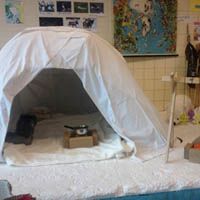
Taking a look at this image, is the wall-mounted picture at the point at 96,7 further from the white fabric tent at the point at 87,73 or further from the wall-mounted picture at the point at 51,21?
the white fabric tent at the point at 87,73

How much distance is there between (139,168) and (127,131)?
292mm

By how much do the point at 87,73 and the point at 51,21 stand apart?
53.1 inches

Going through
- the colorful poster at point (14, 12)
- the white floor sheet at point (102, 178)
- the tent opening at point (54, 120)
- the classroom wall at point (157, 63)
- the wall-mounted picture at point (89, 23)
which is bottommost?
the white floor sheet at point (102, 178)

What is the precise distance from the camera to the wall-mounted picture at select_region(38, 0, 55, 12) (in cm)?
312

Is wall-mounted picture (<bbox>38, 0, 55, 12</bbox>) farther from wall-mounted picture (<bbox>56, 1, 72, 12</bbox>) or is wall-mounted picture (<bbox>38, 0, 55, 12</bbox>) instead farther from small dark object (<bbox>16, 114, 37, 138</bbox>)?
small dark object (<bbox>16, 114, 37, 138</bbox>)

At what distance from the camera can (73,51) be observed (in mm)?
2043

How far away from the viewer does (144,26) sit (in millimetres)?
3395

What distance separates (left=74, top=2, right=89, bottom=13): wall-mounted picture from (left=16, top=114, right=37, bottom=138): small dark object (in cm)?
125

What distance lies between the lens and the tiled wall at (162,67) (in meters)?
3.49

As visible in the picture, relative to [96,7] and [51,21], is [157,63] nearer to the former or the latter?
[96,7]

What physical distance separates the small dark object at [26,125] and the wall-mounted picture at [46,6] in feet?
3.75

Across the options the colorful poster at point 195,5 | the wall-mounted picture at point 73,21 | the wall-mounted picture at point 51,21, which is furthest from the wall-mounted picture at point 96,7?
the colorful poster at point 195,5

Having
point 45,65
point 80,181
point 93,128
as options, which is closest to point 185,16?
point 93,128

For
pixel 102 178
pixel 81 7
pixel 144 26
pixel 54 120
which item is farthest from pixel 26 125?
pixel 144 26
